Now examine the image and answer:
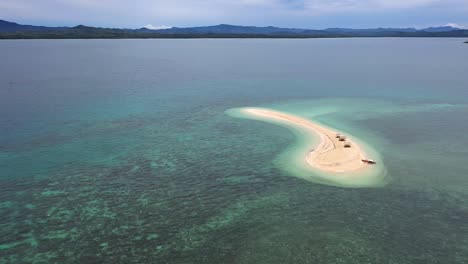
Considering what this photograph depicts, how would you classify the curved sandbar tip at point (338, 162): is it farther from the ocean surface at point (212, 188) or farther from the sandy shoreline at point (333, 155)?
the ocean surface at point (212, 188)

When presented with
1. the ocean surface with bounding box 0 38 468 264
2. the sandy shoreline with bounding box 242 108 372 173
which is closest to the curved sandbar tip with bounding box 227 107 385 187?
the sandy shoreline with bounding box 242 108 372 173

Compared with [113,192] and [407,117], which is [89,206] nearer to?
[113,192]

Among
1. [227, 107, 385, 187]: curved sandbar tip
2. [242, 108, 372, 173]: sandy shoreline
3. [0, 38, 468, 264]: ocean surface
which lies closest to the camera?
[0, 38, 468, 264]: ocean surface

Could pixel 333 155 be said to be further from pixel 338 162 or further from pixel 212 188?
pixel 212 188

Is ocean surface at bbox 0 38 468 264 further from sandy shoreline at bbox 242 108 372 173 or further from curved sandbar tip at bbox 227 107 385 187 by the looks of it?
sandy shoreline at bbox 242 108 372 173

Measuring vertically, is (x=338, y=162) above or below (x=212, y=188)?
above

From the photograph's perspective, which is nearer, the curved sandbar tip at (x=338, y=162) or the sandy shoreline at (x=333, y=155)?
the curved sandbar tip at (x=338, y=162)

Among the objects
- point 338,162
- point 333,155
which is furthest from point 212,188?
point 333,155

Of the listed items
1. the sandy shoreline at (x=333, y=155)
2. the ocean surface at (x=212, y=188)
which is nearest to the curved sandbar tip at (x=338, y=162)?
the sandy shoreline at (x=333, y=155)

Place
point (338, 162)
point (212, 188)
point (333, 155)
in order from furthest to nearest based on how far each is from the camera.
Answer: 1. point (333, 155)
2. point (338, 162)
3. point (212, 188)
